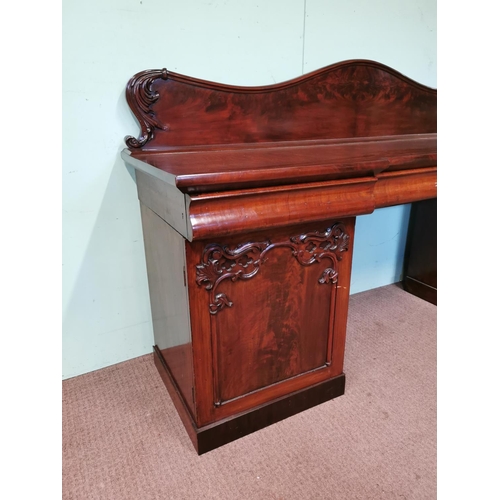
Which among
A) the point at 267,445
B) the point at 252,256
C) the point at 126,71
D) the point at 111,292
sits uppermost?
the point at 126,71

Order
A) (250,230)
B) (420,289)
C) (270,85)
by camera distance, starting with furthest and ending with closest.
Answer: (420,289)
(270,85)
(250,230)

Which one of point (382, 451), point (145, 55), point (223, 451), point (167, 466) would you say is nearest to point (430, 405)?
point (382, 451)

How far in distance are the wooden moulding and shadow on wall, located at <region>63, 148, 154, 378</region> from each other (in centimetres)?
25

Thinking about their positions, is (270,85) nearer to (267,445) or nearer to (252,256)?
(252,256)

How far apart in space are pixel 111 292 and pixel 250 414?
0.69 m

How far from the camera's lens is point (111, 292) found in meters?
1.53

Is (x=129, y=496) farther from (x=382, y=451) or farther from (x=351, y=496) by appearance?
(x=382, y=451)

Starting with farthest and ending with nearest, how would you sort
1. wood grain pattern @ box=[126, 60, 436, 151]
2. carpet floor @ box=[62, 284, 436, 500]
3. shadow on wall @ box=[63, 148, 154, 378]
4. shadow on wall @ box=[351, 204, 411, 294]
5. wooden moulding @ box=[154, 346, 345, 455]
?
shadow on wall @ box=[351, 204, 411, 294] → shadow on wall @ box=[63, 148, 154, 378] → wood grain pattern @ box=[126, 60, 436, 151] → wooden moulding @ box=[154, 346, 345, 455] → carpet floor @ box=[62, 284, 436, 500]

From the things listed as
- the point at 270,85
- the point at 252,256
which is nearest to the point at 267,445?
the point at 252,256

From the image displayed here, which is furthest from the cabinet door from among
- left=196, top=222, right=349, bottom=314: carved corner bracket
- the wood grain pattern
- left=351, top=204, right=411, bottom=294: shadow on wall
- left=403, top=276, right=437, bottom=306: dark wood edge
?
left=403, top=276, right=437, bottom=306: dark wood edge

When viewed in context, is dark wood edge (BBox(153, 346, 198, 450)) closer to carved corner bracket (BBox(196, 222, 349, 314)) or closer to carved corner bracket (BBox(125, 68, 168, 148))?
carved corner bracket (BBox(196, 222, 349, 314))

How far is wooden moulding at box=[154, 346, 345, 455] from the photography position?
1207 millimetres

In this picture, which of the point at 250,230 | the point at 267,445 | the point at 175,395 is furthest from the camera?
the point at 175,395

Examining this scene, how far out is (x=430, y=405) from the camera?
1398mm
